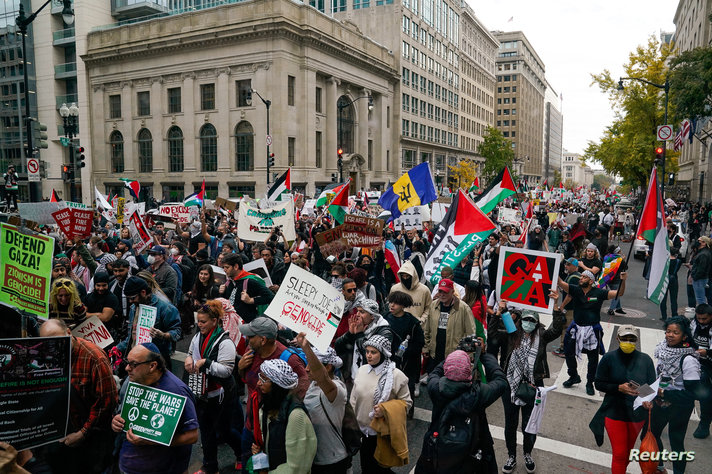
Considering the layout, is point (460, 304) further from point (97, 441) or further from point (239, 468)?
point (97, 441)

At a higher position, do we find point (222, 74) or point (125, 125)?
point (222, 74)

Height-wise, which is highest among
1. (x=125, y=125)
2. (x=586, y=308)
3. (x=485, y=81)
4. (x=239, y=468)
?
(x=485, y=81)

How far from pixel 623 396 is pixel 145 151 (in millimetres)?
53703

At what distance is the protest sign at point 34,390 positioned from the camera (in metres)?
3.30

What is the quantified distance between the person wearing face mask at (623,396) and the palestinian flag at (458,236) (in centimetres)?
332

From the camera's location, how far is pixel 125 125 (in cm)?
5181

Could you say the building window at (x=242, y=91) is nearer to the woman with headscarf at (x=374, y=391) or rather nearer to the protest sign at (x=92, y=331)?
the protest sign at (x=92, y=331)

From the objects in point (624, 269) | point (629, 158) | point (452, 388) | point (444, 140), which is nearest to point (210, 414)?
point (452, 388)

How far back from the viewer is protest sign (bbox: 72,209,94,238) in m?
10.1

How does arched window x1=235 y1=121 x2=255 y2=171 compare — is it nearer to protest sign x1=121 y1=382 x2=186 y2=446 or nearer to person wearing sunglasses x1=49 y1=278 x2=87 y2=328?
person wearing sunglasses x1=49 y1=278 x2=87 y2=328

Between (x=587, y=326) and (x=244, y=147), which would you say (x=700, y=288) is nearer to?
(x=587, y=326)

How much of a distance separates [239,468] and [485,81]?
107 meters

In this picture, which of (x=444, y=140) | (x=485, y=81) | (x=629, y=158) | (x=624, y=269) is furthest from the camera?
(x=485, y=81)

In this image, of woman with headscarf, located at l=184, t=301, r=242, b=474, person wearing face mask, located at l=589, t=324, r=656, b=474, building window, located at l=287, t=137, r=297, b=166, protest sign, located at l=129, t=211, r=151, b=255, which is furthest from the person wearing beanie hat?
building window, located at l=287, t=137, r=297, b=166
